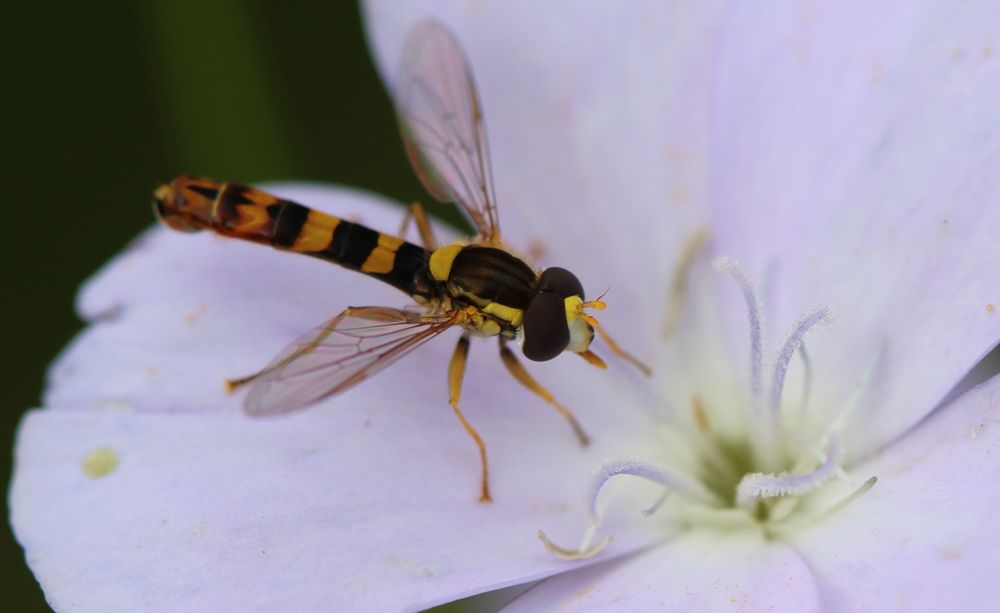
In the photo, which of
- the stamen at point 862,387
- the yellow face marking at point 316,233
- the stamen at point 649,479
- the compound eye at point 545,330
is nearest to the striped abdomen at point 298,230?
the yellow face marking at point 316,233

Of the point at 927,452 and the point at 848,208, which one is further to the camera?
the point at 848,208

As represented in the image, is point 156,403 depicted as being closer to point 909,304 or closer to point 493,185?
point 493,185

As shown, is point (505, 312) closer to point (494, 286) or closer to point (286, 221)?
point (494, 286)

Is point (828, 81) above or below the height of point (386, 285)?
above

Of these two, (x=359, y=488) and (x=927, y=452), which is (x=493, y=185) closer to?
(x=359, y=488)

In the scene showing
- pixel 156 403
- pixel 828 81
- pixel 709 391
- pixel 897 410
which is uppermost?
pixel 828 81

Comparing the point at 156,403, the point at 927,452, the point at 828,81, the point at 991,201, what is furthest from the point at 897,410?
the point at 156,403

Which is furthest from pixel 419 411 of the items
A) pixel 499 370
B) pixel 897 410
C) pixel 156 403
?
pixel 897 410

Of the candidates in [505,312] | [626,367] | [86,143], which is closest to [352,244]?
[505,312]
